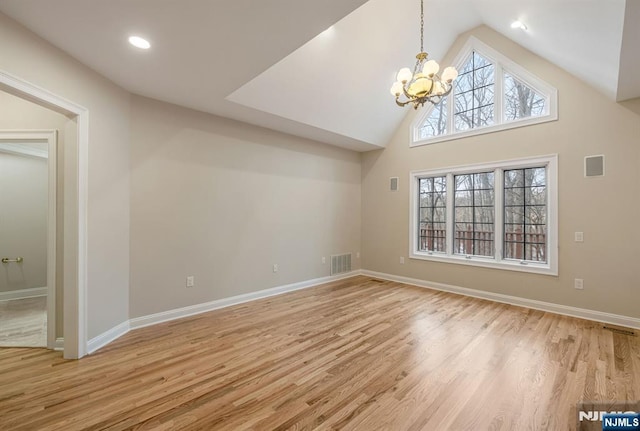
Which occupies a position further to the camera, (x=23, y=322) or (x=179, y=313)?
(x=179, y=313)

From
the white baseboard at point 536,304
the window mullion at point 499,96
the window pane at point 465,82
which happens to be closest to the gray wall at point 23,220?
the white baseboard at point 536,304

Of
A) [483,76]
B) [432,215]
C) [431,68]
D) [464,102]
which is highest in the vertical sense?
[483,76]

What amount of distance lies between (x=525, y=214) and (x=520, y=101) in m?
1.83

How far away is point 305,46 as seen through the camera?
11.0 ft

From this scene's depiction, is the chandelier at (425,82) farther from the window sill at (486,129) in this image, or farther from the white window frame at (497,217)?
the white window frame at (497,217)

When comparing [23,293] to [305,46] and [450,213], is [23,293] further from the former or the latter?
[450,213]

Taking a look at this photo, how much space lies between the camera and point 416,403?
1.94 m

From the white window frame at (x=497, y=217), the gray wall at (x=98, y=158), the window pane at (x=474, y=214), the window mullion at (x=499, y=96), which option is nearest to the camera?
the gray wall at (x=98, y=158)

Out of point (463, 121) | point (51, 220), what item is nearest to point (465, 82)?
point (463, 121)

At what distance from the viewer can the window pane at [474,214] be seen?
15.2 ft

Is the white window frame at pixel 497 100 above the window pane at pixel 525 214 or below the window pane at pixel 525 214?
above

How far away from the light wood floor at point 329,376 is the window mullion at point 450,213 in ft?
5.54

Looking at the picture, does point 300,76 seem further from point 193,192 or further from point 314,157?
point 193,192

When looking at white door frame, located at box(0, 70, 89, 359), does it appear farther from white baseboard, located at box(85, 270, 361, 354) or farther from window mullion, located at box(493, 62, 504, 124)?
window mullion, located at box(493, 62, 504, 124)
